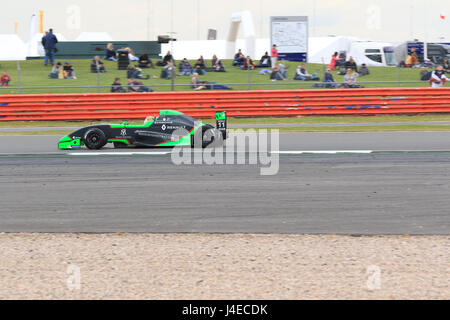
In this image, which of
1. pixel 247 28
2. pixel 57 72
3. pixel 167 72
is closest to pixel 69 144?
pixel 167 72

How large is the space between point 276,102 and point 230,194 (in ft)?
38.7

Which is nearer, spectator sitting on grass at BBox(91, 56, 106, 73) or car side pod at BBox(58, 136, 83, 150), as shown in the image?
car side pod at BBox(58, 136, 83, 150)

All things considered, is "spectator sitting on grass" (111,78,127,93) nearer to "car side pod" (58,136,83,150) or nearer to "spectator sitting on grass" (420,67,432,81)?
"car side pod" (58,136,83,150)

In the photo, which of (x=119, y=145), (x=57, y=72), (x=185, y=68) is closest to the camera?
(x=119, y=145)

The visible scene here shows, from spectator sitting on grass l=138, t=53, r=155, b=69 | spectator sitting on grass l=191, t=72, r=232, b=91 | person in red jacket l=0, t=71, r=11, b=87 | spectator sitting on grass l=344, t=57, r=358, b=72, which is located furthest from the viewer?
spectator sitting on grass l=138, t=53, r=155, b=69

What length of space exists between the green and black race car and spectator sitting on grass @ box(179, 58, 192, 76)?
10.8 meters

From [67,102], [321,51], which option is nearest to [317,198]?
[67,102]

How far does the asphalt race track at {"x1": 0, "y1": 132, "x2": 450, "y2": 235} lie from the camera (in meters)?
7.00

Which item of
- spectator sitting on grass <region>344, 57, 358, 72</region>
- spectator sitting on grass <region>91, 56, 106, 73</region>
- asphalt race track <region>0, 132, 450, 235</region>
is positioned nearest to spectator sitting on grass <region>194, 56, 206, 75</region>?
spectator sitting on grass <region>91, 56, 106, 73</region>

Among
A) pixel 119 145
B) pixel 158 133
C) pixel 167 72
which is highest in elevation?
pixel 167 72

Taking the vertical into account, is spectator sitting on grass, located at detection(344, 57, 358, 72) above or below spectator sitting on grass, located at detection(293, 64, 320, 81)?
above

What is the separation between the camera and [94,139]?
12.3 meters

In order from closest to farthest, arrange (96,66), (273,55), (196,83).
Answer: (196,83) < (96,66) < (273,55)

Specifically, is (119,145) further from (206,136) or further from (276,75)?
(276,75)
